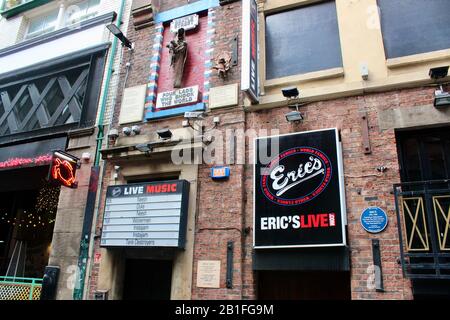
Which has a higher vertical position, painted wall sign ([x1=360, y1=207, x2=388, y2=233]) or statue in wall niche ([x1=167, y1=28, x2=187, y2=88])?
statue in wall niche ([x1=167, y1=28, x2=187, y2=88])

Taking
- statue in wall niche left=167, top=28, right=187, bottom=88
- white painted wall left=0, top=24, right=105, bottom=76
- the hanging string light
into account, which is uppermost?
white painted wall left=0, top=24, right=105, bottom=76

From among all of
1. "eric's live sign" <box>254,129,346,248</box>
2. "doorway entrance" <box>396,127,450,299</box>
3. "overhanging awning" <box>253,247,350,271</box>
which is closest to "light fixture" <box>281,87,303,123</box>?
"eric's live sign" <box>254,129,346,248</box>

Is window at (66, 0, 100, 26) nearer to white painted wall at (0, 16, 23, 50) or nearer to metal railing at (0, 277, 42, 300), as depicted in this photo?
white painted wall at (0, 16, 23, 50)

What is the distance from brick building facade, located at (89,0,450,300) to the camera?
6.36m

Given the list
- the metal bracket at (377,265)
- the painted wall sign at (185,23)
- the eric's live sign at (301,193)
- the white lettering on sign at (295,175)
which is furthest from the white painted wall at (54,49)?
the metal bracket at (377,265)

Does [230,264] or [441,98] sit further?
[230,264]

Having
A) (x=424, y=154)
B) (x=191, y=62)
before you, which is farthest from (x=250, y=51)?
(x=424, y=154)

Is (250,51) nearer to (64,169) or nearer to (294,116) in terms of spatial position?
(294,116)

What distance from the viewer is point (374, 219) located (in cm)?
624

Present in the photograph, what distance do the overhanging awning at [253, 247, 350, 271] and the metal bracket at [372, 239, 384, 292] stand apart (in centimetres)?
43

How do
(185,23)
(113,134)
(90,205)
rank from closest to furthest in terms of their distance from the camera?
(90,205) < (113,134) < (185,23)

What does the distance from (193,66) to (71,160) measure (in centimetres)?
390

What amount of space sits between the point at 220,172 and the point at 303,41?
3565 millimetres

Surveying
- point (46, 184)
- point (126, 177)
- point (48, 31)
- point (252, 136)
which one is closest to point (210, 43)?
point (252, 136)
